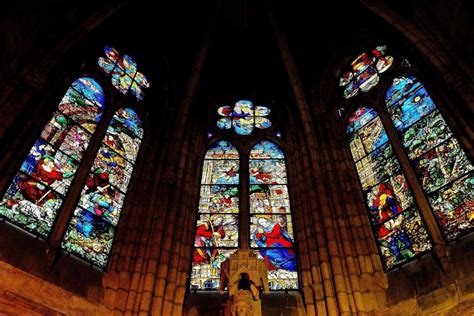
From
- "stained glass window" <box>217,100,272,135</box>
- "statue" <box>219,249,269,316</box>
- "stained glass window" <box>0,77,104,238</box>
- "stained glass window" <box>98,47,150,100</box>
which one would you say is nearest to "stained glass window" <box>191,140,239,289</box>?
"stained glass window" <box>217,100,272,135</box>

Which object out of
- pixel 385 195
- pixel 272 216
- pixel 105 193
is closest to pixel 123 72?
pixel 105 193

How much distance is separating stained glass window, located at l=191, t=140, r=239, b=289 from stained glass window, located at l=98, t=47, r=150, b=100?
7.50 ft

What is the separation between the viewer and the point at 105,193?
368 inches

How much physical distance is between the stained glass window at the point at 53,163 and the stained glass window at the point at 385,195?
214 inches

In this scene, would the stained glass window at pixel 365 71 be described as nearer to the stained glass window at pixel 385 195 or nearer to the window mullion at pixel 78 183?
the stained glass window at pixel 385 195

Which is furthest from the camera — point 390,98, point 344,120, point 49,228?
point 344,120

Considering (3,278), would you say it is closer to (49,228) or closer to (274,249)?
(49,228)

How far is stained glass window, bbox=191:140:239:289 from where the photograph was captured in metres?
8.99

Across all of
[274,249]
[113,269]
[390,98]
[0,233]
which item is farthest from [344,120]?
[0,233]

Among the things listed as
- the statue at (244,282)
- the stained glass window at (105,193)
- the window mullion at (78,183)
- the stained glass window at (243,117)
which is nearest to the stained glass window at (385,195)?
the stained glass window at (243,117)

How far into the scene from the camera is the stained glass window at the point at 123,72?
37.4 feet

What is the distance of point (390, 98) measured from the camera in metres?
10.7

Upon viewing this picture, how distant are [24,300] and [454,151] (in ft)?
23.3

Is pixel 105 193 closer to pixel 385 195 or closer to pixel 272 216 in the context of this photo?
pixel 272 216
